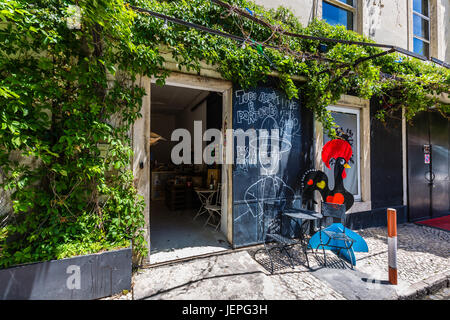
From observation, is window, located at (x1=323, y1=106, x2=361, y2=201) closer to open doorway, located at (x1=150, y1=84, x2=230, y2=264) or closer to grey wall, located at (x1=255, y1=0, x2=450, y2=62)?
grey wall, located at (x1=255, y1=0, x2=450, y2=62)

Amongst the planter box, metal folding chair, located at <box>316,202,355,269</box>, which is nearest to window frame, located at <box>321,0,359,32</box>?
metal folding chair, located at <box>316,202,355,269</box>

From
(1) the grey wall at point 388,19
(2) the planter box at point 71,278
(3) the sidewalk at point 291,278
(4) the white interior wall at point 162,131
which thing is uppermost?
(1) the grey wall at point 388,19

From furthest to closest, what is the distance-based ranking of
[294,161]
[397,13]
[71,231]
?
[397,13] < [294,161] < [71,231]

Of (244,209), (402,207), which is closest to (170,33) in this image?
(244,209)

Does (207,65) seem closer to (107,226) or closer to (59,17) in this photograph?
(59,17)

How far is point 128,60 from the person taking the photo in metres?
2.71

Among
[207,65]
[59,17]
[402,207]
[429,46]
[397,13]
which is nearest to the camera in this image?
[59,17]

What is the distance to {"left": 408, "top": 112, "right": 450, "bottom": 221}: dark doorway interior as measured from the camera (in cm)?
577

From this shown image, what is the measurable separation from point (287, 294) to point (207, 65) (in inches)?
148

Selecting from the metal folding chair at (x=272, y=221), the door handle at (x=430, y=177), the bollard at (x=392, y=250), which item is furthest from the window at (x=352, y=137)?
the door handle at (x=430, y=177)

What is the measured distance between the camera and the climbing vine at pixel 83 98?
212 centimetres

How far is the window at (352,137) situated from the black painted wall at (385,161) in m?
0.39

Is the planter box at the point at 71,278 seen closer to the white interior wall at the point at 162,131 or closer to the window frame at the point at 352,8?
the window frame at the point at 352,8

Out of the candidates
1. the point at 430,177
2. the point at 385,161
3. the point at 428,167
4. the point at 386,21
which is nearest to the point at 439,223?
the point at 430,177
